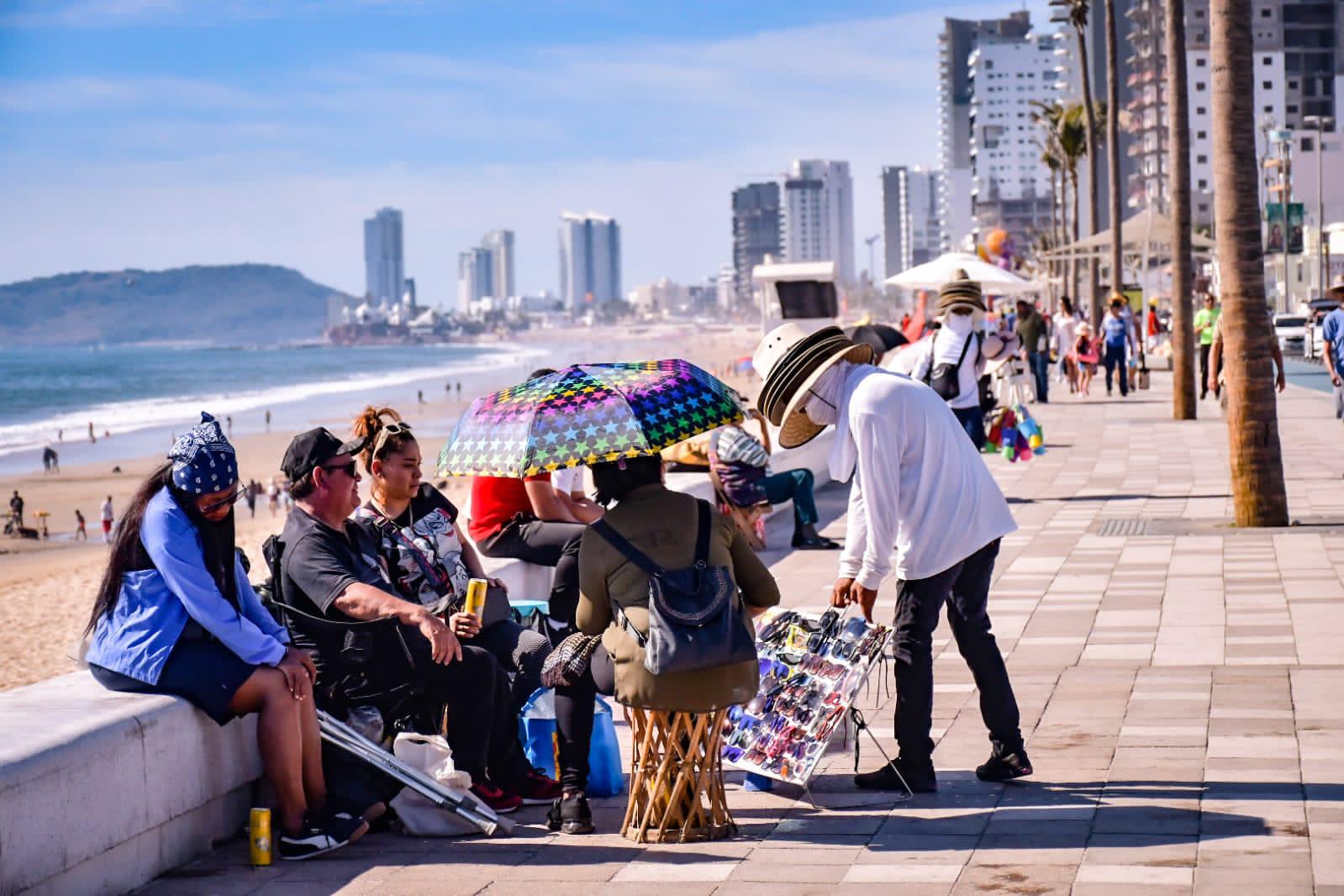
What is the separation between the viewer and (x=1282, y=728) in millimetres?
6543

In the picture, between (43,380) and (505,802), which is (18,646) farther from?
(43,380)

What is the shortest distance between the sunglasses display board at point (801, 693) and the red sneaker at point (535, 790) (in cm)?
62

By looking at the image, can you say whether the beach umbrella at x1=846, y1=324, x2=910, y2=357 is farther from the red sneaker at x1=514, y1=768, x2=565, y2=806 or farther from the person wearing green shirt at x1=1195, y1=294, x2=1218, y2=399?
the red sneaker at x1=514, y1=768, x2=565, y2=806

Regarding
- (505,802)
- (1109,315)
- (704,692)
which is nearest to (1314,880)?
(704,692)

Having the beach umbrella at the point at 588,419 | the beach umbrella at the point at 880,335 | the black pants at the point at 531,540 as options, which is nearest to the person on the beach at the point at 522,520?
A: the black pants at the point at 531,540

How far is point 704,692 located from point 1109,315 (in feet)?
79.2

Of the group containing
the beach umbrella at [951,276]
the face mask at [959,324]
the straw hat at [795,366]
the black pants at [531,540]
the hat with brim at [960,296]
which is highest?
the beach umbrella at [951,276]

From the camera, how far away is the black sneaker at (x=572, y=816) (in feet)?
18.8

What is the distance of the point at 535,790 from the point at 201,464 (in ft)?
5.72

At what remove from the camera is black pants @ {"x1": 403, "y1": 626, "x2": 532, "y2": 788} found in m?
6.11

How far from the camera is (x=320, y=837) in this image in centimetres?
556

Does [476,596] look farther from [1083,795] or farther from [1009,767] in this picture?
[1083,795]

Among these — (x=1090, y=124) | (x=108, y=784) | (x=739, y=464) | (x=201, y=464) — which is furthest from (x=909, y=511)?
(x=1090, y=124)

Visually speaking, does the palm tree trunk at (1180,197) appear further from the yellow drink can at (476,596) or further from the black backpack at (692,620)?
the black backpack at (692,620)
